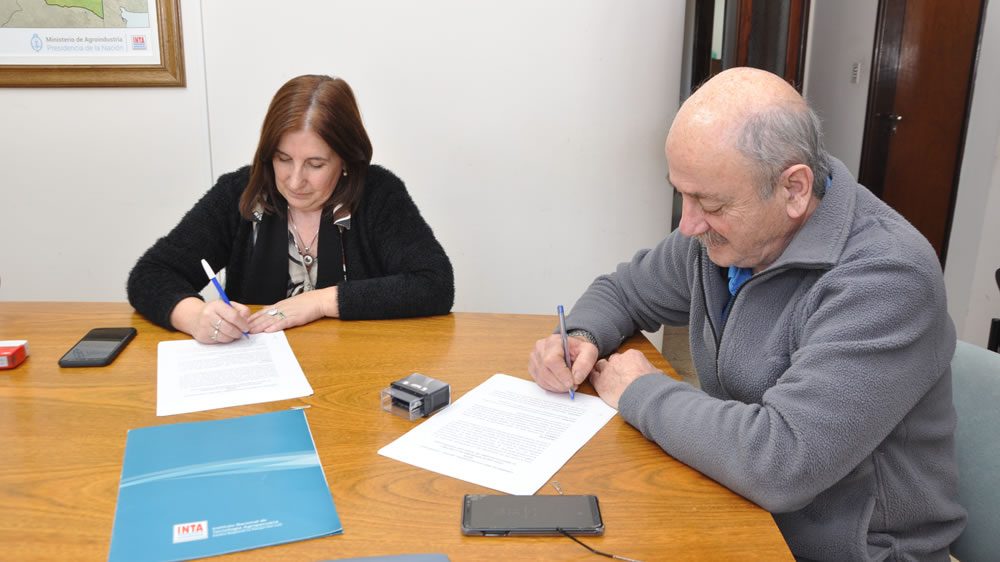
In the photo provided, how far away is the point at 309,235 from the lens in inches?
76.0

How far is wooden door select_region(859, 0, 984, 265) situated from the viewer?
11.5ft

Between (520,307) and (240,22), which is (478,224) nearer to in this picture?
(520,307)

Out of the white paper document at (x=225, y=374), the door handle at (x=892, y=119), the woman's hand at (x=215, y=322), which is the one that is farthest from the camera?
the door handle at (x=892, y=119)

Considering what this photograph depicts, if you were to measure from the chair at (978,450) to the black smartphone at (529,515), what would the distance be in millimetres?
626

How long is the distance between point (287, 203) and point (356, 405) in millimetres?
903

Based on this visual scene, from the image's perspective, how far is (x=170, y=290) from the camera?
1.61m

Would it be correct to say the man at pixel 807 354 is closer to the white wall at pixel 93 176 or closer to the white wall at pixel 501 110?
the white wall at pixel 501 110

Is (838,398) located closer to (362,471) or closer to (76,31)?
(362,471)

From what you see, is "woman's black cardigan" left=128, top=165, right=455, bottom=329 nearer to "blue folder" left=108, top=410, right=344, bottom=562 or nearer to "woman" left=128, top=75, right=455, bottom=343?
"woman" left=128, top=75, right=455, bottom=343

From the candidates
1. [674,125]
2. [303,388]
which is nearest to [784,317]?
[674,125]

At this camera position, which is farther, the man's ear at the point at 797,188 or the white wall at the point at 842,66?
the white wall at the point at 842,66

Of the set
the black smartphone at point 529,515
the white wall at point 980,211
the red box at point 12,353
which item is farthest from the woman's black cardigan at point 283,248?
the white wall at point 980,211

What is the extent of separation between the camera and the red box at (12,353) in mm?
1312

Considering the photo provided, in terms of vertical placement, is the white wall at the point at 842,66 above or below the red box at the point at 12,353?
above
